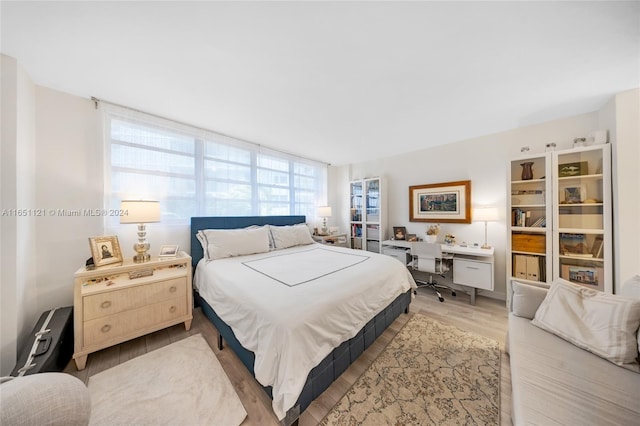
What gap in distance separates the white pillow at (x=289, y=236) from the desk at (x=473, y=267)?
218 centimetres

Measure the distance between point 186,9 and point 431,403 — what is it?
2.92 metres

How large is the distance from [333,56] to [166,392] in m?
2.73

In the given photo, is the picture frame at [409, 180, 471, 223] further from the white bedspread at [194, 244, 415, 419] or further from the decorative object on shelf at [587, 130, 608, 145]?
the white bedspread at [194, 244, 415, 419]

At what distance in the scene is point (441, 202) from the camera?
348 centimetres

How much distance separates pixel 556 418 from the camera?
0.86 m

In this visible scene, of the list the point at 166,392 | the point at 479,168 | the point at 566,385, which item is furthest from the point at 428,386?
the point at 479,168

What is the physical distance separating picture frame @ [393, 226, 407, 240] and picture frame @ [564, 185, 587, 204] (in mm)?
2010

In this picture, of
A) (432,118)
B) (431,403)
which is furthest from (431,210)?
(431,403)

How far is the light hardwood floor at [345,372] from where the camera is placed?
133cm

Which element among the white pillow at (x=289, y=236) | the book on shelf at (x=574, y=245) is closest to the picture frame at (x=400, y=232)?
the white pillow at (x=289, y=236)

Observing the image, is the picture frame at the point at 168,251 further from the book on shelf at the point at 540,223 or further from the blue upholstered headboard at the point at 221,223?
the book on shelf at the point at 540,223

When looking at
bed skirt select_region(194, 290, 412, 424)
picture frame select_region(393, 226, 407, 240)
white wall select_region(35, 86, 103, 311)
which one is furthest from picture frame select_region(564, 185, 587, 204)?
white wall select_region(35, 86, 103, 311)

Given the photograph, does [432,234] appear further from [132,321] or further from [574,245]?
[132,321]

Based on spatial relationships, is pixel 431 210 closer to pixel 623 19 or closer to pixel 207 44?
pixel 623 19
